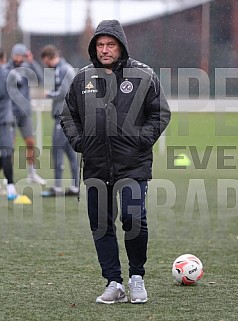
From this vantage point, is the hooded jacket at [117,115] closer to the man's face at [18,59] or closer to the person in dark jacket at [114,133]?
the person in dark jacket at [114,133]

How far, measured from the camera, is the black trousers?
5.95 m

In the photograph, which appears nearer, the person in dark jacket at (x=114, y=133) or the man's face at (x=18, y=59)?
the person in dark jacket at (x=114, y=133)

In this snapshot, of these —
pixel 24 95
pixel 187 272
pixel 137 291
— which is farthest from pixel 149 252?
pixel 24 95

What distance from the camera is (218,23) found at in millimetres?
14797

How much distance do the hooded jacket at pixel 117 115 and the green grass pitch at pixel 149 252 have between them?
35.8 inches

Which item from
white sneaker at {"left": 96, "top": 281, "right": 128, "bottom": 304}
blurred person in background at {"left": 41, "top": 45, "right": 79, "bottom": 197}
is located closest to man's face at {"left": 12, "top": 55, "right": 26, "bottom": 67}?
blurred person in background at {"left": 41, "top": 45, "right": 79, "bottom": 197}

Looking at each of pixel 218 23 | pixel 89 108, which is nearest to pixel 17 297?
pixel 89 108

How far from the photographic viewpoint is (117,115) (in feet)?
19.4

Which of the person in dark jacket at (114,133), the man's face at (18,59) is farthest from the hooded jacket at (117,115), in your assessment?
the man's face at (18,59)

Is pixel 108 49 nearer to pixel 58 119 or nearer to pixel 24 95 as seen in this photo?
pixel 58 119

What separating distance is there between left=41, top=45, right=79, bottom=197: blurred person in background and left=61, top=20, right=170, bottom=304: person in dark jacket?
240 inches

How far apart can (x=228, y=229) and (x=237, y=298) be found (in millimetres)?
3513

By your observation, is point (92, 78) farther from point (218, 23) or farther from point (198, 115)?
point (198, 115)

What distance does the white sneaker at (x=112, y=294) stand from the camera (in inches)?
236
